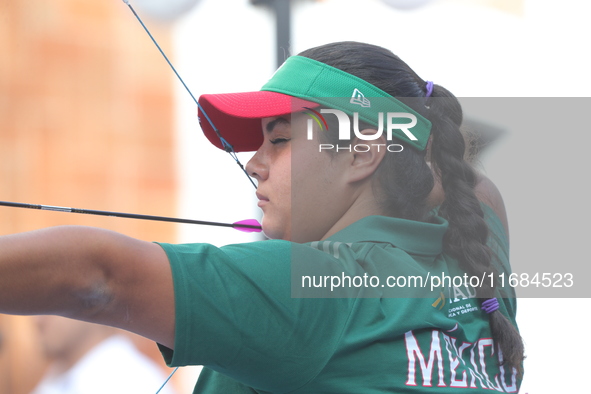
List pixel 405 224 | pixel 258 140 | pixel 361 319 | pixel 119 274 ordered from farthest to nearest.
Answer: pixel 258 140, pixel 405 224, pixel 361 319, pixel 119 274

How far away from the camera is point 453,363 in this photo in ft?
2.42

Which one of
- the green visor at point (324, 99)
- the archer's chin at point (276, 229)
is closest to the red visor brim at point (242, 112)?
the green visor at point (324, 99)

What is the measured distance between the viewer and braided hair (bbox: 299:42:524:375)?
88 cm

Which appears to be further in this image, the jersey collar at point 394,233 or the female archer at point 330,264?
the jersey collar at point 394,233

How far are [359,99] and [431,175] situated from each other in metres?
0.17

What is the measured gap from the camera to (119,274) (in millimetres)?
563

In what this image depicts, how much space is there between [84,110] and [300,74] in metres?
1.11

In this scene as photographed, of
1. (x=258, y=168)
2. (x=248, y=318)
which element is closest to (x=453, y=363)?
(x=248, y=318)

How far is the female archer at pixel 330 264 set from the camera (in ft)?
1.88

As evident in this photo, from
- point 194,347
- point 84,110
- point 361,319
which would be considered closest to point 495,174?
point 361,319

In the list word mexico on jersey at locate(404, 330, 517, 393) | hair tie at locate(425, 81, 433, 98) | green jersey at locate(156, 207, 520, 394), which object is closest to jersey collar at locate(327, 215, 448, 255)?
green jersey at locate(156, 207, 520, 394)

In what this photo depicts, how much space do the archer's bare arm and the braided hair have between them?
15.7 inches

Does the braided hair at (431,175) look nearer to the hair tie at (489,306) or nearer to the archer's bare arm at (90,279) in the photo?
the hair tie at (489,306)

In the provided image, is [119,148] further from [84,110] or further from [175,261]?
[175,261]
